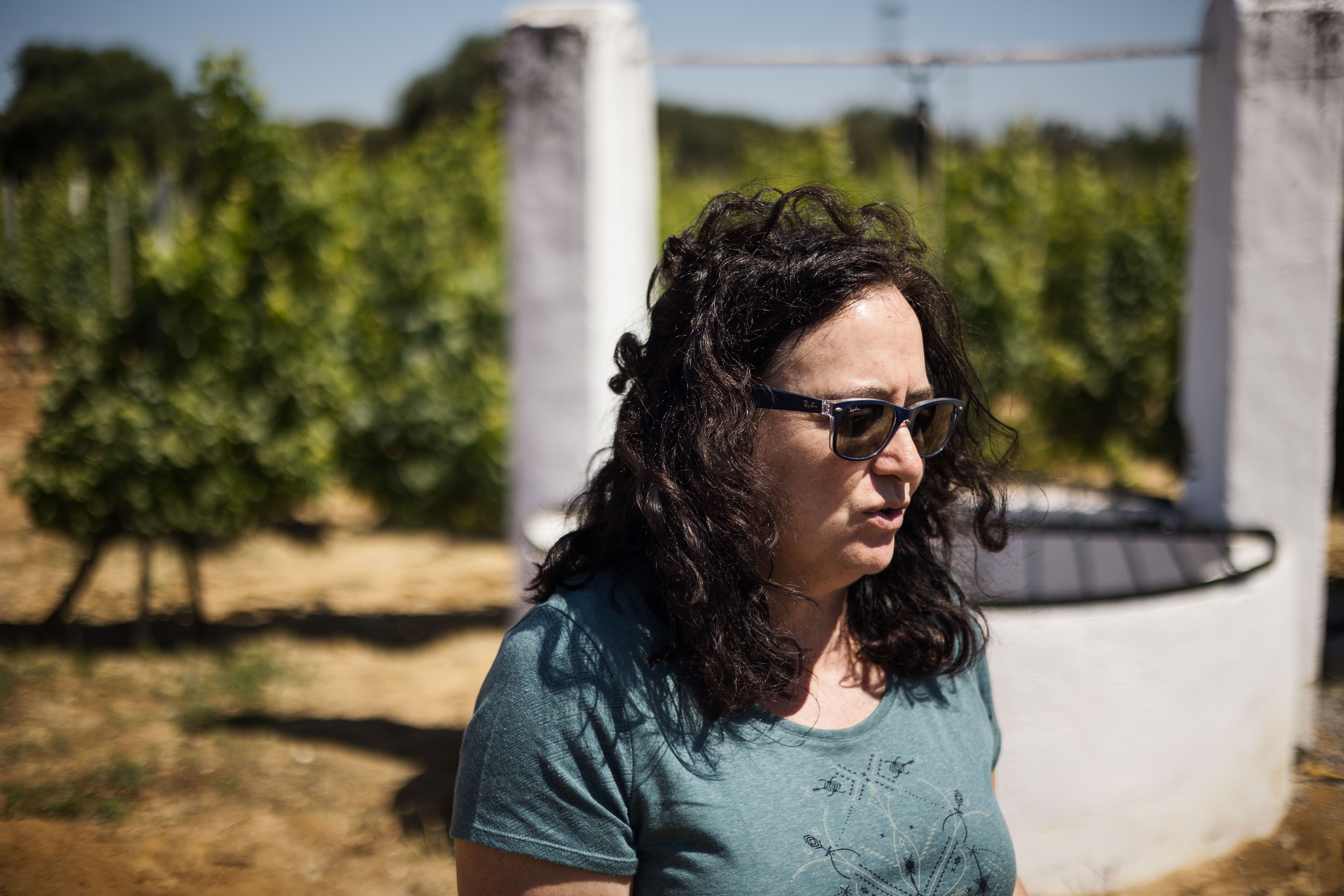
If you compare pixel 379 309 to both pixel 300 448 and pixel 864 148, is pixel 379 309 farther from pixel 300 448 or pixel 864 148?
pixel 864 148

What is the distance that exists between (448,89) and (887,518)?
4723cm

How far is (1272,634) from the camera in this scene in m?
3.24

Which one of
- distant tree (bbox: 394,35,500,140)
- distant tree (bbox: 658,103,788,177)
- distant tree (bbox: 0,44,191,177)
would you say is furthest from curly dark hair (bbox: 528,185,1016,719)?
distant tree (bbox: 658,103,788,177)

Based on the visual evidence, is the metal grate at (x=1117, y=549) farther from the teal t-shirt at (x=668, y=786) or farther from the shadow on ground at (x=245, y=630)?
the shadow on ground at (x=245, y=630)

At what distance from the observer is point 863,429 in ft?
4.67

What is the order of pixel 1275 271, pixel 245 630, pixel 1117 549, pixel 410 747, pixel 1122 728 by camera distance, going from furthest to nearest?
pixel 245 630 < pixel 410 747 < pixel 1117 549 < pixel 1275 271 < pixel 1122 728

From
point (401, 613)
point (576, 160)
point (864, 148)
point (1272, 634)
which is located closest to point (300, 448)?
point (401, 613)

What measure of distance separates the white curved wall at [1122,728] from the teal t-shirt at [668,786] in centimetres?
152

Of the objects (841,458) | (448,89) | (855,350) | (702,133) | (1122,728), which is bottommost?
(1122,728)

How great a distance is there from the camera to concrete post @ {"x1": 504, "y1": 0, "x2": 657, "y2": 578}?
3.54m

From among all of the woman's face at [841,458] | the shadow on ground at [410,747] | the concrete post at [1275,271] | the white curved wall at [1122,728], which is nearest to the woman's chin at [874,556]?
the woman's face at [841,458]

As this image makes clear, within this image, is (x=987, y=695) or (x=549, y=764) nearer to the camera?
(x=549, y=764)

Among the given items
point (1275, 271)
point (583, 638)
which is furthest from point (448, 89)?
point (583, 638)

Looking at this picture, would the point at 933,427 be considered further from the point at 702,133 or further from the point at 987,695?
the point at 702,133
